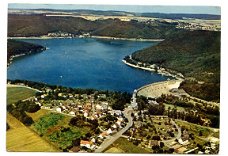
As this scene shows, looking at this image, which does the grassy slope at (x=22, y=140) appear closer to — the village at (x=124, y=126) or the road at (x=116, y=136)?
the village at (x=124, y=126)

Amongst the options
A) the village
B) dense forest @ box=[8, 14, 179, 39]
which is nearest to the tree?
the village

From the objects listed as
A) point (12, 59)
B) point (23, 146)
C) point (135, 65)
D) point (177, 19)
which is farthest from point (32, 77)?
point (177, 19)

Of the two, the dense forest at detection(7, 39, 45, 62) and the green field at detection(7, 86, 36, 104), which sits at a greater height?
the dense forest at detection(7, 39, 45, 62)

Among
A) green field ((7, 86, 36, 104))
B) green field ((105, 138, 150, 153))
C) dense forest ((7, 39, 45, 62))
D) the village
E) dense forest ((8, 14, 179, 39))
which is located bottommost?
green field ((105, 138, 150, 153))

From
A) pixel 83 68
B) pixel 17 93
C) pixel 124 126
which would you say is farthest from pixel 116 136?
pixel 17 93

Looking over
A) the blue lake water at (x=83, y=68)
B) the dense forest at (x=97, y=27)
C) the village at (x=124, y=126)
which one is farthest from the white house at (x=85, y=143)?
the dense forest at (x=97, y=27)

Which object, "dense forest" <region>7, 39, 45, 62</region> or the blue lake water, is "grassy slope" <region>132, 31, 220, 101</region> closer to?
Answer: the blue lake water
